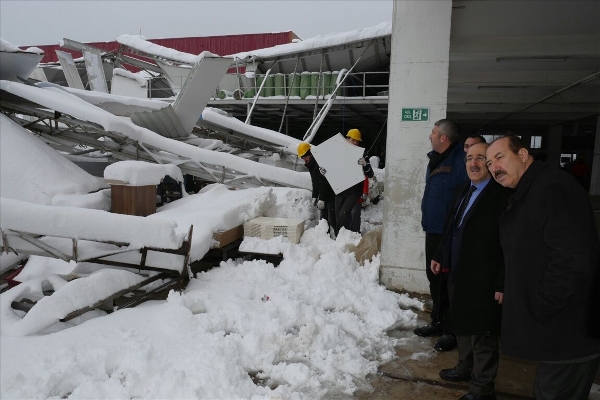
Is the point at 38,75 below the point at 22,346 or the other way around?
the other way around

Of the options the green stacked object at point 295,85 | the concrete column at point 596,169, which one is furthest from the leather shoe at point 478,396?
the green stacked object at point 295,85

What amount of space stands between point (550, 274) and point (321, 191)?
4737 mm

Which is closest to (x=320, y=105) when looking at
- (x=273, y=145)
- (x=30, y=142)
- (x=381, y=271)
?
(x=273, y=145)

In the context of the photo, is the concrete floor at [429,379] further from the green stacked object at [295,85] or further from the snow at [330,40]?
the green stacked object at [295,85]

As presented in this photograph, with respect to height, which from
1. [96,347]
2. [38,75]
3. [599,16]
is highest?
[38,75]

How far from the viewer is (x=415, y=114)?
4.52 m

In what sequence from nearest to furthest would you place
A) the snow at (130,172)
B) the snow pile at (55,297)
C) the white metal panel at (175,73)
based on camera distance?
the snow pile at (55,297) < the snow at (130,172) < the white metal panel at (175,73)

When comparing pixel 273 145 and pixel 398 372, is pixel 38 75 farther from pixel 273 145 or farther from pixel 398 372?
pixel 398 372

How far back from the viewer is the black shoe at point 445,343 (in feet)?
11.1

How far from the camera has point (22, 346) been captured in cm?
288

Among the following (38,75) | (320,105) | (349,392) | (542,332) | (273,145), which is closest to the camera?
(542,332)

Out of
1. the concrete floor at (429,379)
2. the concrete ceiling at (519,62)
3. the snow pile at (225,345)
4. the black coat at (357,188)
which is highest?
the concrete ceiling at (519,62)

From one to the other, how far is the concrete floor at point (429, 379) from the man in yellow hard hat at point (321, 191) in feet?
10.9

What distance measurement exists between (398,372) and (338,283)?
4.73 feet
